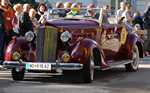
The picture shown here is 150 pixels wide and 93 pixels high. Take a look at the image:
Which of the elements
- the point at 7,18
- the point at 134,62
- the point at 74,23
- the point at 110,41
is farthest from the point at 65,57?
the point at 134,62

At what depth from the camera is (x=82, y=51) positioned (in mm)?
12531

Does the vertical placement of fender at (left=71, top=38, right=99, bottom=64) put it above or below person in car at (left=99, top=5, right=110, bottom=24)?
→ below

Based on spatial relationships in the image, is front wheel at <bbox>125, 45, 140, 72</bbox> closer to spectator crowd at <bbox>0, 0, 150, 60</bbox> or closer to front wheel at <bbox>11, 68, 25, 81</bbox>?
spectator crowd at <bbox>0, 0, 150, 60</bbox>

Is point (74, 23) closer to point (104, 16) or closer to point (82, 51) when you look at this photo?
point (104, 16)

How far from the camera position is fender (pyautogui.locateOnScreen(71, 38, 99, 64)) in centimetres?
1247

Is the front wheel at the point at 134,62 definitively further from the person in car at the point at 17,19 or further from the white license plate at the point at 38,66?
the white license plate at the point at 38,66

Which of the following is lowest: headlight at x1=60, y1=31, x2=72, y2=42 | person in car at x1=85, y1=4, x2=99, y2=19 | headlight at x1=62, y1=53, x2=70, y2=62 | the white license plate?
the white license plate

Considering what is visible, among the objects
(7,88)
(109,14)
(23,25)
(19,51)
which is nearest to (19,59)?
(19,51)

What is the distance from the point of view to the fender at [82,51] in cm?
1247

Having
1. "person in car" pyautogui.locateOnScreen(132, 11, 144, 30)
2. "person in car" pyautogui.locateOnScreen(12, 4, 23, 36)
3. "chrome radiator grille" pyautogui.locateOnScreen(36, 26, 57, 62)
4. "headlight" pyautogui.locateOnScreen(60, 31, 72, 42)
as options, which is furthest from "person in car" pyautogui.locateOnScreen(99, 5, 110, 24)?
"person in car" pyautogui.locateOnScreen(132, 11, 144, 30)

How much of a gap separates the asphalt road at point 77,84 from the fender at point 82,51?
0.53m

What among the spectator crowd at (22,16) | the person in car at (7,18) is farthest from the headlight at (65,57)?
the person in car at (7,18)

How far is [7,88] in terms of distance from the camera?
11727mm

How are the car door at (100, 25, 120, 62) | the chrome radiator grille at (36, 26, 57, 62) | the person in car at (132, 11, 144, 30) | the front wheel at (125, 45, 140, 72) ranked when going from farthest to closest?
1. the person in car at (132, 11, 144, 30)
2. the front wheel at (125, 45, 140, 72)
3. the car door at (100, 25, 120, 62)
4. the chrome radiator grille at (36, 26, 57, 62)
